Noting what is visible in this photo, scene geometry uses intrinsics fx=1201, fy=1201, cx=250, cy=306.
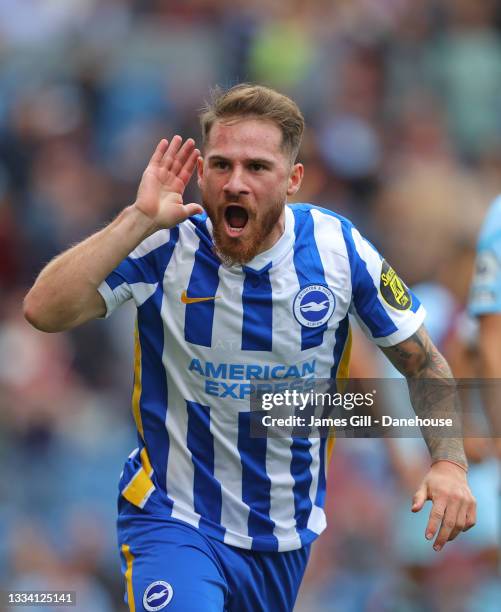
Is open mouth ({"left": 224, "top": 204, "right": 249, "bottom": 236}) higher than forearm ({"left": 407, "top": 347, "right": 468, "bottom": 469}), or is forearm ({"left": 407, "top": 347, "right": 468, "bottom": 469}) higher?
open mouth ({"left": 224, "top": 204, "right": 249, "bottom": 236})

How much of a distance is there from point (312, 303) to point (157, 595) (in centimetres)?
117

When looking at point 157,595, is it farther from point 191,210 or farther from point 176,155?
point 176,155

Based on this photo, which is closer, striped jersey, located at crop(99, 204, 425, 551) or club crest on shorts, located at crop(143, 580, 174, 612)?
club crest on shorts, located at crop(143, 580, 174, 612)

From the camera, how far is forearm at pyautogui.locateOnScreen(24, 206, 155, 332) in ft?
13.3

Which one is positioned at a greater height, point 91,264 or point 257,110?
point 257,110

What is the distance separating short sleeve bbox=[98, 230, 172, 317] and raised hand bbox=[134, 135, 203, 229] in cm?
20

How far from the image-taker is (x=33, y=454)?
859cm

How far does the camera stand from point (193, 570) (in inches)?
164

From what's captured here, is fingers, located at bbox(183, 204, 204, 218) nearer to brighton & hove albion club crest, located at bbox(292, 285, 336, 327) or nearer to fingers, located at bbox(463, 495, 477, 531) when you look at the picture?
brighton & hove albion club crest, located at bbox(292, 285, 336, 327)

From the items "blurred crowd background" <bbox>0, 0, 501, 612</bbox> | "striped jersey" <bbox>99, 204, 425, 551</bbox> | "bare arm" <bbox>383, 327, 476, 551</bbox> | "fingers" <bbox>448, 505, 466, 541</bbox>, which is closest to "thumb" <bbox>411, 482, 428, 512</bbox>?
"bare arm" <bbox>383, 327, 476, 551</bbox>

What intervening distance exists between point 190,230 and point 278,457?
907mm

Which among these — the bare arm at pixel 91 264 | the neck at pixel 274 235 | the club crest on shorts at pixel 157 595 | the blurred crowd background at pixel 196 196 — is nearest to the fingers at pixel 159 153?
the bare arm at pixel 91 264

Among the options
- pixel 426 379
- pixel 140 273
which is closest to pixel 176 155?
pixel 140 273

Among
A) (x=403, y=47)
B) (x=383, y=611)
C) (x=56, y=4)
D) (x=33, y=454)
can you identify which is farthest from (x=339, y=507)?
(x=56, y=4)
